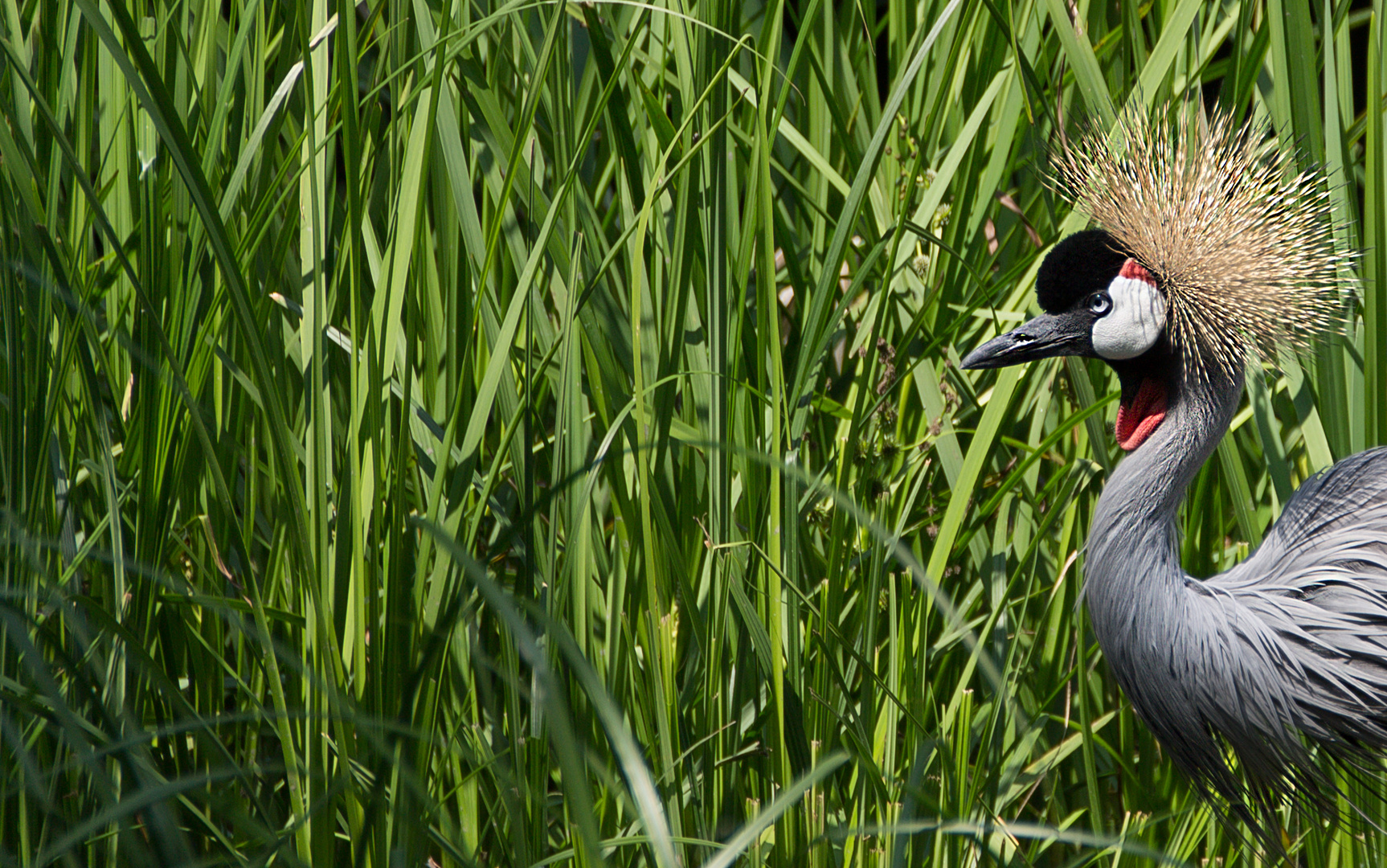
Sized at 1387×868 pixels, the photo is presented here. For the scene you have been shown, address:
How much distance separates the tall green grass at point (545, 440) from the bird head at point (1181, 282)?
8 cm

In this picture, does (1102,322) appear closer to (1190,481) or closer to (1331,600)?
(1190,481)

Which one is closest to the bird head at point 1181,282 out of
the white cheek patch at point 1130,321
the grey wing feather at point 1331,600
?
the white cheek patch at point 1130,321

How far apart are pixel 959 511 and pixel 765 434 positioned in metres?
0.23

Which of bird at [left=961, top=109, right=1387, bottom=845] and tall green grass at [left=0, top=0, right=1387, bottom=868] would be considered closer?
tall green grass at [left=0, top=0, right=1387, bottom=868]

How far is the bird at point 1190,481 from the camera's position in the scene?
1.08 meters

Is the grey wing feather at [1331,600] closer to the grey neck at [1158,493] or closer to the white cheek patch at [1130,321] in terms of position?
the grey neck at [1158,493]

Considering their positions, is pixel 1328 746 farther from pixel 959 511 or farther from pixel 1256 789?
pixel 959 511

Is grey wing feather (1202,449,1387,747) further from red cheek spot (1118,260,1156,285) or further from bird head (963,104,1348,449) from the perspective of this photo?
red cheek spot (1118,260,1156,285)

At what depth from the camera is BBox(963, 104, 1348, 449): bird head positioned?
1098 millimetres

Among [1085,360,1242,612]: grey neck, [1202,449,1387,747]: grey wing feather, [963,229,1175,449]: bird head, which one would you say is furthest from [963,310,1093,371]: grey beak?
[1202,449,1387,747]: grey wing feather

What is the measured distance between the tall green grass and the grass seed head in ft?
0.24

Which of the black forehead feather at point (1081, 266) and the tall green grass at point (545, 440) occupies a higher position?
the black forehead feather at point (1081, 266)

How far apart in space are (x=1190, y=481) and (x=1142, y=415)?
94 millimetres

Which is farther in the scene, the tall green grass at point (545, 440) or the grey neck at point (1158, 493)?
the grey neck at point (1158, 493)
